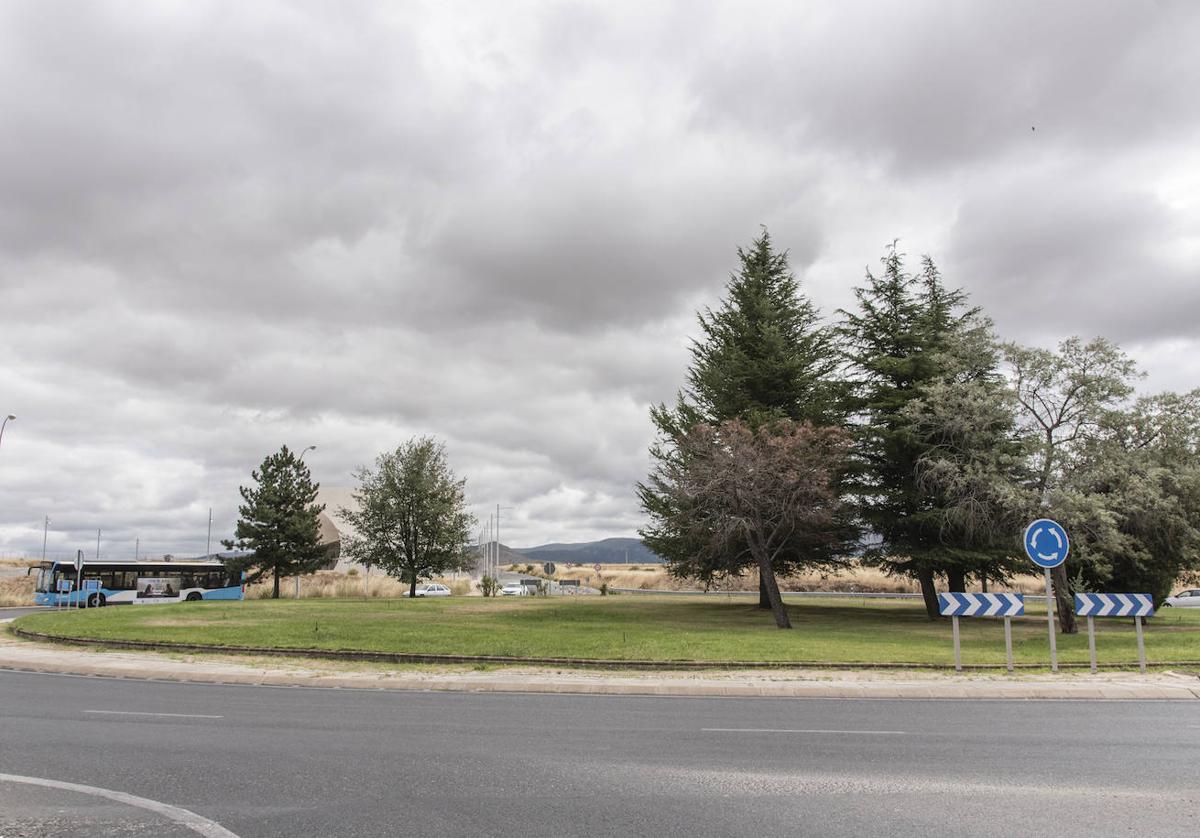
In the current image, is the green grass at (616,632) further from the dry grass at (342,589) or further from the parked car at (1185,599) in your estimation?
the parked car at (1185,599)

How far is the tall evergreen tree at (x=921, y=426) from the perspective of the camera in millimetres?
28953

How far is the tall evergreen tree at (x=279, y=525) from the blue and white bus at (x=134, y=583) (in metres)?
2.22

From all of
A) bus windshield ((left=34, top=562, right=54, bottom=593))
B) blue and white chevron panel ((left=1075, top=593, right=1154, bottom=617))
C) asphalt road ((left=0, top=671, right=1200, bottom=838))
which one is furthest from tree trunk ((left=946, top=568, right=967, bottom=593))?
bus windshield ((left=34, top=562, right=54, bottom=593))

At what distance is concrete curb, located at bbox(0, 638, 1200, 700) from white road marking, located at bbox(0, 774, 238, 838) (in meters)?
8.21

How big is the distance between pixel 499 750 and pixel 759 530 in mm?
19440

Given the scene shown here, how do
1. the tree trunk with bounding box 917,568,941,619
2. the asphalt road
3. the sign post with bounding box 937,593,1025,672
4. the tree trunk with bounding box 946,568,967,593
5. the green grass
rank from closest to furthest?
1. the asphalt road
2. the sign post with bounding box 937,593,1025,672
3. the green grass
4. the tree trunk with bounding box 917,568,941,619
5. the tree trunk with bounding box 946,568,967,593

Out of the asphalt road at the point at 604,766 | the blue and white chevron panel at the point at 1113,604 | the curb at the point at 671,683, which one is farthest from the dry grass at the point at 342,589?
the asphalt road at the point at 604,766

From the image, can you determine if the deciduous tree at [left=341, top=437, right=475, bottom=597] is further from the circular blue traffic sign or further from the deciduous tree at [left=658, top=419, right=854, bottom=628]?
the circular blue traffic sign

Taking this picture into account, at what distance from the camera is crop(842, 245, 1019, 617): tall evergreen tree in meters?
29.0

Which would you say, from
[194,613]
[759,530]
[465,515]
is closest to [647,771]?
[759,530]

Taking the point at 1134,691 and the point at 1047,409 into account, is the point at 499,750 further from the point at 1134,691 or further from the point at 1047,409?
the point at 1047,409

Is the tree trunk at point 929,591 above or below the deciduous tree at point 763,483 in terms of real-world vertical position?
below

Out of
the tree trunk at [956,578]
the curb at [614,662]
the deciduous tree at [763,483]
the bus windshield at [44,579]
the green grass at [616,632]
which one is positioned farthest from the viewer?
the bus windshield at [44,579]

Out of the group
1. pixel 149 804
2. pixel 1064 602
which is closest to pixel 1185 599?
pixel 1064 602
